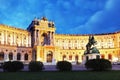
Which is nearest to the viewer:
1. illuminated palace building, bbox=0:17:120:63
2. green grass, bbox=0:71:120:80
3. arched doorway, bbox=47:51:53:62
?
green grass, bbox=0:71:120:80

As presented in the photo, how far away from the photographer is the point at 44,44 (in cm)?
9362

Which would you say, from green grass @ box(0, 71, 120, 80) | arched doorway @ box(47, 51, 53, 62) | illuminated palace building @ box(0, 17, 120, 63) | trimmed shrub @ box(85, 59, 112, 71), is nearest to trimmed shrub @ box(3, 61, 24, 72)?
green grass @ box(0, 71, 120, 80)

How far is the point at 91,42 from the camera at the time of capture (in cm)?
5100

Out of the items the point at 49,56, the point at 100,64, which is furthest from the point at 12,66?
the point at 49,56

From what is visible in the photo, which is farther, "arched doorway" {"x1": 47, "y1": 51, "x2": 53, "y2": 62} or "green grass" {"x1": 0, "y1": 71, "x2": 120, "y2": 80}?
"arched doorway" {"x1": 47, "y1": 51, "x2": 53, "y2": 62}

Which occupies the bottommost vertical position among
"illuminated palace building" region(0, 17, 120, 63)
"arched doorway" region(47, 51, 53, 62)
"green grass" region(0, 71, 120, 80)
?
"green grass" region(0, 71, 120, 80)

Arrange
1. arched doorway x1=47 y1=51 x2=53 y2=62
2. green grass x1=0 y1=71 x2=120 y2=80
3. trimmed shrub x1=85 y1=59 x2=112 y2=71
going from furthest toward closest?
arched doorway x1=47 y1=51 x2=53 y2=62, trimmed shrub x1=85 y1=59 x2=112 y2=71, green grass x1=0 y1=71 x2=120 y2=80

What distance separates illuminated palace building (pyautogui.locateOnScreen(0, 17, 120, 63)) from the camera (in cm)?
8766

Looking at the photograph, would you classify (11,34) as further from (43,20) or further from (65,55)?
(65,55)

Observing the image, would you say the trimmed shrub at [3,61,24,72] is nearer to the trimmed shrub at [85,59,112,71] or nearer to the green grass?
the green grass

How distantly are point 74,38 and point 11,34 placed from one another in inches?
1465

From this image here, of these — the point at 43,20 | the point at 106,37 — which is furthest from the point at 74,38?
the point at 43,20

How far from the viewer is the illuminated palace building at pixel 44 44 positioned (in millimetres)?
87662

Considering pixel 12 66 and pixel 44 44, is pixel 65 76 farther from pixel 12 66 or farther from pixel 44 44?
pixel 44 44
